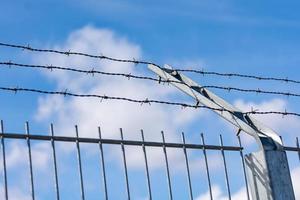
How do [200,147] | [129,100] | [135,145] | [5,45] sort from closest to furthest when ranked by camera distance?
[5,45] < [129,100] < [135,145] < [200,147]

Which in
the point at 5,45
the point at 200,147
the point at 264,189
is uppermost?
the point at 5,45

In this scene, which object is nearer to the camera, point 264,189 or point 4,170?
point 4,170

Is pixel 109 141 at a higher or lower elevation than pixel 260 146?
higher

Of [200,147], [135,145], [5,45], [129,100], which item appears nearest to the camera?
[5,45]

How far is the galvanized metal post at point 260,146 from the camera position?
7734 mm

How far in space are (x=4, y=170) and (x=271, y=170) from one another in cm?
255

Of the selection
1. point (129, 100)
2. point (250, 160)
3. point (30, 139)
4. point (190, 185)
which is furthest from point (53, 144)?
point (250, 160)

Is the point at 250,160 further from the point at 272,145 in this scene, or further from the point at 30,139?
the point at 30,139

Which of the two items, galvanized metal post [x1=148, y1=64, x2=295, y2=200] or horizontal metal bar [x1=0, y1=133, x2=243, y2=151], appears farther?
galvanized metal post [x1=148, y1=64, x2=295, y2=200]

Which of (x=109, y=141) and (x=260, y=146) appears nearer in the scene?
(x=109, y=141)

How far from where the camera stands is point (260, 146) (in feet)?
25.5

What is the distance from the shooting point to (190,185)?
782 centimetres

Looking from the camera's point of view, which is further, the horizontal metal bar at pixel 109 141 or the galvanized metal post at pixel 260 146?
the galvanized metal post at pixel 260 146

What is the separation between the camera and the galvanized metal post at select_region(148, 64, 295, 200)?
7734mm
